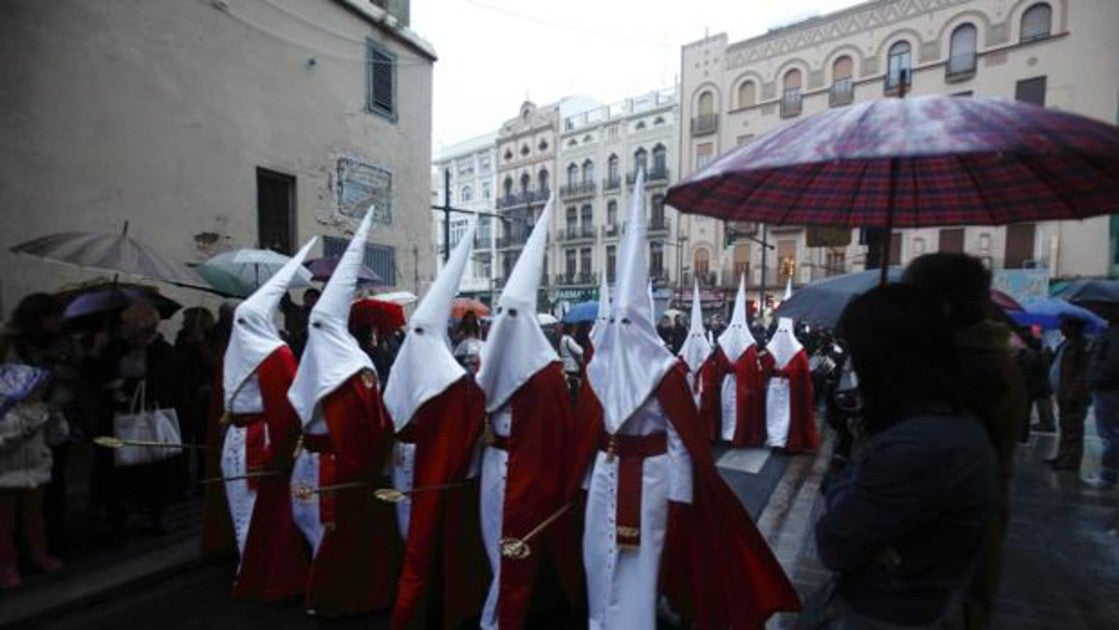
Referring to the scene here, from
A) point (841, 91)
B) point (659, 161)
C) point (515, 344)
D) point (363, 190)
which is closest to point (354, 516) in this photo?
point (515, 344)

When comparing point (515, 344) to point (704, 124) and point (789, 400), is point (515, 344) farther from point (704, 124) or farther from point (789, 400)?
point (704, 124)

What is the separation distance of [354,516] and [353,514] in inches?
0.6

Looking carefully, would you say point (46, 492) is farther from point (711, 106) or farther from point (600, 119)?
point (600, 119)

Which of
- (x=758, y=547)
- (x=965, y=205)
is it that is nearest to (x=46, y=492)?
(x=758, y=547)

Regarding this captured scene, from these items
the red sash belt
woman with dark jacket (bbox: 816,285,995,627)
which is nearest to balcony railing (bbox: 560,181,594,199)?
the red sash belt

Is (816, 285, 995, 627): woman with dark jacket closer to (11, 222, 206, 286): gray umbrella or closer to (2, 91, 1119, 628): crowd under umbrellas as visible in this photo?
(2, 91, 1119, 628): crowd under umbrellas

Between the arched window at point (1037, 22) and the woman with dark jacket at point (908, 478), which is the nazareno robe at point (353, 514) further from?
the arched window at point (1037, 22)

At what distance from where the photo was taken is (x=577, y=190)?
153ft

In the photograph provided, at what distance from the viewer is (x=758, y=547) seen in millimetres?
3244

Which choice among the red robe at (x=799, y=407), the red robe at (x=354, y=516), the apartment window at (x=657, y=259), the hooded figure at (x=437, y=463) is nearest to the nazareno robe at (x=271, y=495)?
the red robe at (x=354, y=516)

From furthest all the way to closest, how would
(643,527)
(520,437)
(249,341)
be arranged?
(249,341), (520,437), (643,527)

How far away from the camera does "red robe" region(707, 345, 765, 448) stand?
343 inches

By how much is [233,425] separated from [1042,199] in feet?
14.4

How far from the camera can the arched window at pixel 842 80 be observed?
32.8 m
